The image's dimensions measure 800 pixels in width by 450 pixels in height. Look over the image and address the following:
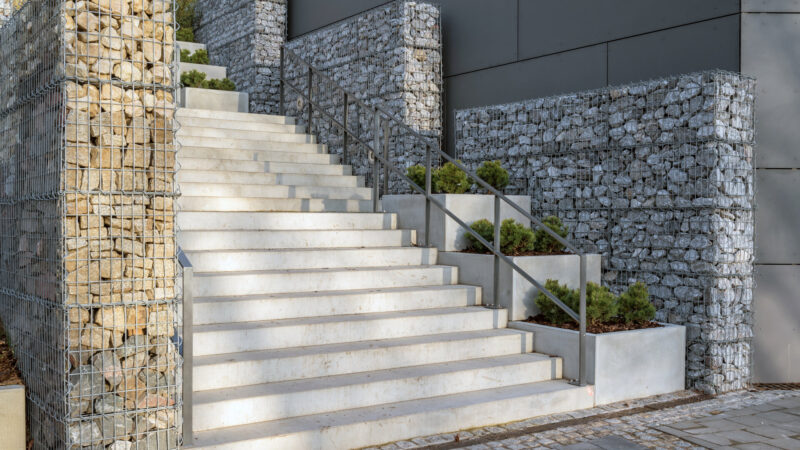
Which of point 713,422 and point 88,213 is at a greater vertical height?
point 88,213

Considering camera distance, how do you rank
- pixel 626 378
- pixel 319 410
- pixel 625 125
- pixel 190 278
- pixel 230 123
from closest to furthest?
1. pixel 190 278
2. pixel 319 410
3. pixel 626 378
4. pixel 625 125
5. pixel 230 123

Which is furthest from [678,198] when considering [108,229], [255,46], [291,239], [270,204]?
[255,46]

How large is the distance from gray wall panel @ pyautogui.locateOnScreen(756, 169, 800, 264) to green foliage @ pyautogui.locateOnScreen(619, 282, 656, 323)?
1.24 metres

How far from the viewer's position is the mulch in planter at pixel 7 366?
194 inches

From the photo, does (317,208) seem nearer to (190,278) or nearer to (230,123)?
(230,123)

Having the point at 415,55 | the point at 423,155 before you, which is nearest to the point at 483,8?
the point at 415,55

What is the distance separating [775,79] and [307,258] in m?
4.52

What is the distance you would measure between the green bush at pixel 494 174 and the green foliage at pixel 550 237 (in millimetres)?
744

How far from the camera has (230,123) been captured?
372 inches

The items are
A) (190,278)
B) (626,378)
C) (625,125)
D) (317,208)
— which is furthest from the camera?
(317,208)

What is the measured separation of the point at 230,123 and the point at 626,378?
583 centimetres

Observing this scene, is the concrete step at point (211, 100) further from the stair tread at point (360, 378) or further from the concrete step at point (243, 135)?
the stair tread at point (360, 378)

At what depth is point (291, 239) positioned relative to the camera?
6852 mm

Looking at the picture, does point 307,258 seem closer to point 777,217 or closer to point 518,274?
point 518,274
